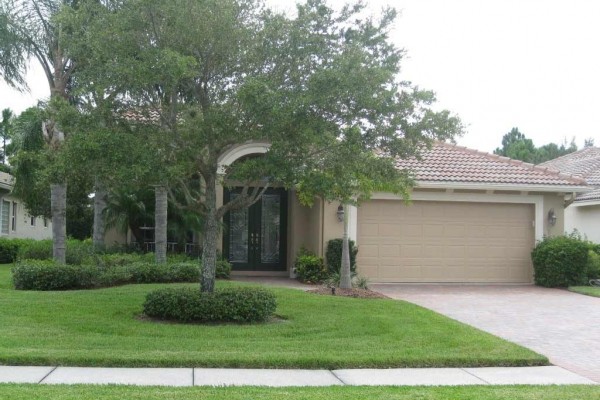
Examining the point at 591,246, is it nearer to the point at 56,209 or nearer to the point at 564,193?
the point at 564,193

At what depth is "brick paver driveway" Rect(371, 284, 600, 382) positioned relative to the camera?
9.40 metres

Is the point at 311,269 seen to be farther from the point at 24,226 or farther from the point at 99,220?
the point at 24,226

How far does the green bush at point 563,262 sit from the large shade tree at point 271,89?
29.1 ft

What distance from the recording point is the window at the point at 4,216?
2814cm

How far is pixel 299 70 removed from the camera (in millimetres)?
10070

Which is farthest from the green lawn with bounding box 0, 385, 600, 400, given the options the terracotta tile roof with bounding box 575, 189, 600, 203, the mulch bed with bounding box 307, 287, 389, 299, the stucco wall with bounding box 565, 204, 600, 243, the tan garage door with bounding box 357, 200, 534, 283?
the stucco wall with bounding box 565, 204, 600, 243

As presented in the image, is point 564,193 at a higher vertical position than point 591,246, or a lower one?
higher

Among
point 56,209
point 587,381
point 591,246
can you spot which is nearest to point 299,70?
point 587,381

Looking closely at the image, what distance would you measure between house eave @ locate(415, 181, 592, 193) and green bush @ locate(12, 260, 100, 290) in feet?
29.1

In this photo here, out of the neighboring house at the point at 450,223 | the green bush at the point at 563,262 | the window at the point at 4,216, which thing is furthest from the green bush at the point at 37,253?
the green bush at the point at 563,262

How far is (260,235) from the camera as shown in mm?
19922

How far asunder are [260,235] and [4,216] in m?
14.9

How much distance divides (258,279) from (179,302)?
800cm

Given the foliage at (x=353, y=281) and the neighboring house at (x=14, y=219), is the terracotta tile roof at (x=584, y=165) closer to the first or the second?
the foliage at (x=353, y=281)
